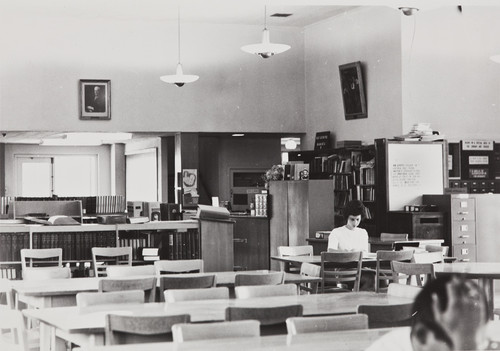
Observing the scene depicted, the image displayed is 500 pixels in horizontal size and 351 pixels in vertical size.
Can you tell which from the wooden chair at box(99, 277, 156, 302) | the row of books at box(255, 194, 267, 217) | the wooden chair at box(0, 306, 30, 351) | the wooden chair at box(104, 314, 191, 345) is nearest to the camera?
the wooden chair at box(104, 314, 191, 345)

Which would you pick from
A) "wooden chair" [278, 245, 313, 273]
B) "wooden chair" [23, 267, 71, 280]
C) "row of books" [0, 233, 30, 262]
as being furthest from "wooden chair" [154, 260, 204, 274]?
"row of books" [0, 233, 30, 262]

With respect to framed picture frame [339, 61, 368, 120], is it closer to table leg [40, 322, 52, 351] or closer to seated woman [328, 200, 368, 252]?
seated woman [328, 200, 368, 252]

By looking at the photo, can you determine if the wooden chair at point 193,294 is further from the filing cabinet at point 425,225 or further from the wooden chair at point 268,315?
the filing cabinet at point 425,225

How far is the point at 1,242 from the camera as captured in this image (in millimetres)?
10477

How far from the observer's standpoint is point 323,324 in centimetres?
445

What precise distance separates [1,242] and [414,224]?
243 inches

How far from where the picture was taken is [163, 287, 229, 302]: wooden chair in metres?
5.91

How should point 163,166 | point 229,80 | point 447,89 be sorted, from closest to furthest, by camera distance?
point 447,89 < point 229,80 < point 163,166

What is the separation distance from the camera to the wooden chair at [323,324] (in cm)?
438

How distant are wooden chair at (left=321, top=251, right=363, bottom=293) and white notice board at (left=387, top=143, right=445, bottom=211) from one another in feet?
14.9

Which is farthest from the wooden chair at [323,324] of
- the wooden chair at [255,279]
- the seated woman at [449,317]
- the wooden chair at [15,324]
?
the wooden chair at [255,279]

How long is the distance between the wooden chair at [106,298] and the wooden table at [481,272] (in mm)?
3056

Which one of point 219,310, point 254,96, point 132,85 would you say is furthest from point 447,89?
point 219,310

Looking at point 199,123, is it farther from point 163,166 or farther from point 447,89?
point 447,89
